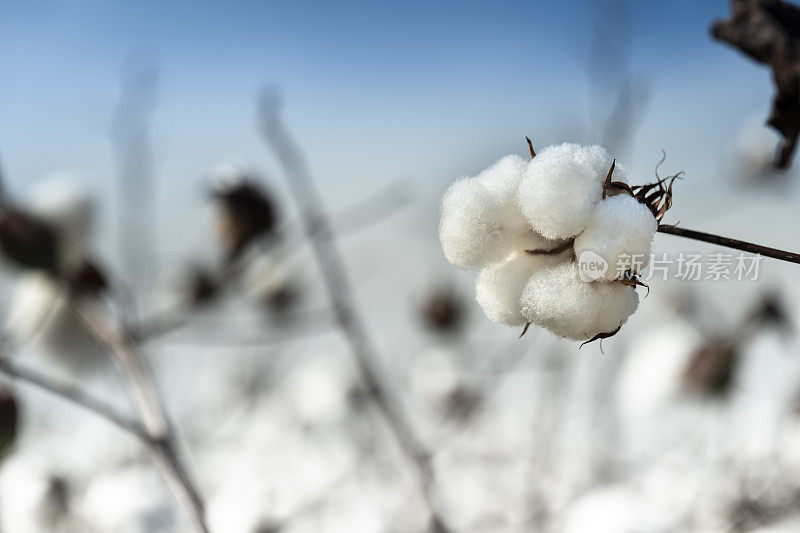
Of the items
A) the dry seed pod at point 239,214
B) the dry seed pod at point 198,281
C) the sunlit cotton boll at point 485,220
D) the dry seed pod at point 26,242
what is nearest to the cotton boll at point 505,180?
the sunlit cotton boll at point 485,220

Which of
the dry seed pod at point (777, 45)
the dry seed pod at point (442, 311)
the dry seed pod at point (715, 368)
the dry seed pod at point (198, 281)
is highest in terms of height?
the dry seed pod at point (777, 45)

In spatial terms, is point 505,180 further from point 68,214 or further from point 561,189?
point 68,214

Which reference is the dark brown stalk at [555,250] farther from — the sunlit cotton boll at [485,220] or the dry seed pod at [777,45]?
the dry seed pod at [777,45]

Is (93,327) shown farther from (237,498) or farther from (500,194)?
(500,194)

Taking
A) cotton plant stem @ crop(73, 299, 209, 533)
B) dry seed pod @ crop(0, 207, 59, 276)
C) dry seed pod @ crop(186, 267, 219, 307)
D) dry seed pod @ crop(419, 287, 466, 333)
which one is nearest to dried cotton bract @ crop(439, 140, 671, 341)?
cotton plant stem @ crop(73, 299, 209, 533)

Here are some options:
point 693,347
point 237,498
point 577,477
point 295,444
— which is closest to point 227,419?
point 295,444

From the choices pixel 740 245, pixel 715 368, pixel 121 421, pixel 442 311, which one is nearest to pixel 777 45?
pixel 740 245
